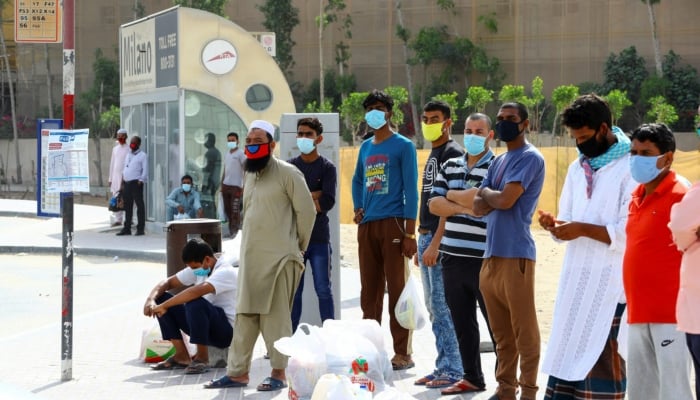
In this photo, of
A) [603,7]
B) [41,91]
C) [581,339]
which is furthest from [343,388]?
[41,91]

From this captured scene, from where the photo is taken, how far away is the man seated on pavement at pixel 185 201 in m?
18.0

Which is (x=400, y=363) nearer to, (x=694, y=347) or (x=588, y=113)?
(x=588, y=113)

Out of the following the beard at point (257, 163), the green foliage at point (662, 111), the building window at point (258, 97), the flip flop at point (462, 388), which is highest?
the green foliage at point (662, 111)

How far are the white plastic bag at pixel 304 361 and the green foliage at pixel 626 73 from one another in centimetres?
3955

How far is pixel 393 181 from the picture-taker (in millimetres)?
8109

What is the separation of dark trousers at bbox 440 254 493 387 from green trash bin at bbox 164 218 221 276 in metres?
2.89

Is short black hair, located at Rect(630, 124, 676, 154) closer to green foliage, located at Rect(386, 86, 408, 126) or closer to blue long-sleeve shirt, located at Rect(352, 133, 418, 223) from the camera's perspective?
blue long-sleeve shirt, located at Rect(352, 133, 418, 223)

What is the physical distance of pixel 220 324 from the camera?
8.18 m

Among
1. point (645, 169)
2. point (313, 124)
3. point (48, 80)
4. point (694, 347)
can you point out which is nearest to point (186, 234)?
point (313, 124)

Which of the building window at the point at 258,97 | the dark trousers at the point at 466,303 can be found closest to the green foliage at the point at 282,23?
the building window at the point at 258,97

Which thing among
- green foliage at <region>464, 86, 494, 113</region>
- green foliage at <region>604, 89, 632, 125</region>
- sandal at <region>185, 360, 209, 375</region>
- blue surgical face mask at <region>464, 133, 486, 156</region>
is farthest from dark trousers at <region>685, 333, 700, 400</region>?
green foliage at <region>464, 86, 494, 113</region>

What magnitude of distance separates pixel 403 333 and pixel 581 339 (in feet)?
9.20

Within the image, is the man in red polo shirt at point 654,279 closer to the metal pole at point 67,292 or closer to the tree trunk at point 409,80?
the metal pole at point 67,292

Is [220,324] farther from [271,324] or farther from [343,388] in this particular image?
[343,388]
